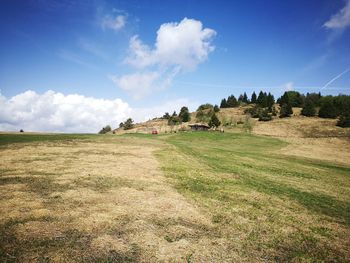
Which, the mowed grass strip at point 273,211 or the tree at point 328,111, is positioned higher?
the tree at point 328,111

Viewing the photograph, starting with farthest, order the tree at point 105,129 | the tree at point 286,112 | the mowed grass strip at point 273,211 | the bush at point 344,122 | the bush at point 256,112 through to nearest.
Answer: the tree at point 105,129
the bush at point 256,112
the tree at point 286,112
the bush at point 344,122
the mowed grass strip at point 273,211

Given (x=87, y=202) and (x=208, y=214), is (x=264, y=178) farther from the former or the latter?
(x=87, y=202)

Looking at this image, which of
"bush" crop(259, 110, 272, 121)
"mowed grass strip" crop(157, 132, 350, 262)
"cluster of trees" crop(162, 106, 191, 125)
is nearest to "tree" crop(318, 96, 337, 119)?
"bush" crop(259, 110, 272, 121)

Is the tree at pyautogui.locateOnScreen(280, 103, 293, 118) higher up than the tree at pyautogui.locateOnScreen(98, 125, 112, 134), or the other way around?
the tree at pyautogui.locateOnScreen(280, 103, 293, 118)

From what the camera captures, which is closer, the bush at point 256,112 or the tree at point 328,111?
the tree at point 328,111

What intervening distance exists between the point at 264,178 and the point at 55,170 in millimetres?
19477

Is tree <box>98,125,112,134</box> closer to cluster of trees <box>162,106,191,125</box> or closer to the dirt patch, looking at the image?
cluster of trees <box>162,106,191,125</box>

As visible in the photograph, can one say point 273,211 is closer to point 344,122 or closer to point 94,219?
point 94,219

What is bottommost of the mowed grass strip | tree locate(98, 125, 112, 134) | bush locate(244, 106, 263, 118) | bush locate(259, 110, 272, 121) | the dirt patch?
the mowed grass strip

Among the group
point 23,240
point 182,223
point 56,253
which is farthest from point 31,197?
point 182,223

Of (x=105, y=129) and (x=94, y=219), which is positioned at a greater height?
(x=105, y=129)

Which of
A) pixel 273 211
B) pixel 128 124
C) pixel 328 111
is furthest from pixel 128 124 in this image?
pixel 273 211

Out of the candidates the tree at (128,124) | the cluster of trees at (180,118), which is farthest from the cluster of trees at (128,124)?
the cluster of trees at (180,118)

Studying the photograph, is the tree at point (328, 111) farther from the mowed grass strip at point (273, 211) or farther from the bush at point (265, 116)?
the mowed grass strip at point (273, 211)
